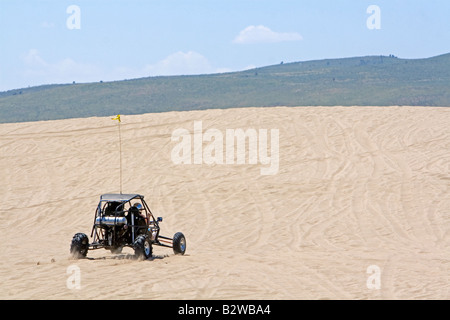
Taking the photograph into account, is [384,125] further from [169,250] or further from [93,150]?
[169,250]

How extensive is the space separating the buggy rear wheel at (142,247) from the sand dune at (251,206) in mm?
151

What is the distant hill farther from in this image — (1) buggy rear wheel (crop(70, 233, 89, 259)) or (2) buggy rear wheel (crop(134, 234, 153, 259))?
(1) buggy rear wheel (crop(70, 233, 89, 259))

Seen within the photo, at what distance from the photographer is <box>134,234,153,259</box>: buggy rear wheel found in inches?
492

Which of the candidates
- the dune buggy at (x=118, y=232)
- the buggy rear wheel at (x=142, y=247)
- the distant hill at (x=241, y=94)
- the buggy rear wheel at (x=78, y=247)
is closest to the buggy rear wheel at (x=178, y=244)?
the dune buggy at (x=118, y=232)

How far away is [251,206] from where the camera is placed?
19172 millimetres

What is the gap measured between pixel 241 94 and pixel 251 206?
9231 cm

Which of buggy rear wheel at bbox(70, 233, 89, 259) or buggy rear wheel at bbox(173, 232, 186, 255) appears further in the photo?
buggy rear wheel at bbox(173, 232, 186, 255)

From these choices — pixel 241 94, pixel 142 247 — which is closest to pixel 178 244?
pixel 142 247

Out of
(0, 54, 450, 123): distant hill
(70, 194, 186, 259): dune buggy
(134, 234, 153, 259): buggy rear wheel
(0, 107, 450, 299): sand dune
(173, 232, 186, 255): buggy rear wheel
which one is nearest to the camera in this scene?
(0, 107, 450, 299): sand dune

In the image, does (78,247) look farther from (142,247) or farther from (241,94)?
(241,94)

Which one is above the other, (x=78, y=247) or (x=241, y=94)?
(x=241, y=94)

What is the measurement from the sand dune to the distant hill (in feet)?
217

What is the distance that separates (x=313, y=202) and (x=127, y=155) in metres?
8.53

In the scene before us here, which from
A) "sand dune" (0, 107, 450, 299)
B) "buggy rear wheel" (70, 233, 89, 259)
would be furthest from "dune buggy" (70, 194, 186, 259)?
"sand dune" (0, 107, 450, 299)
